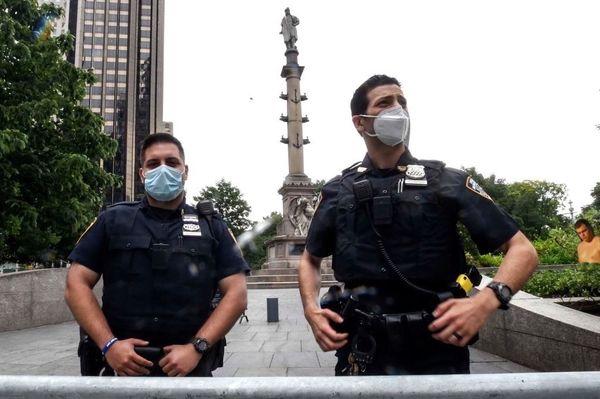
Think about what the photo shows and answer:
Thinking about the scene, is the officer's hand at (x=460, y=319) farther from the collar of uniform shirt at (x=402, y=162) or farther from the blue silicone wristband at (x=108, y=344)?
the blue silicone wristband at (x=108, y=344)

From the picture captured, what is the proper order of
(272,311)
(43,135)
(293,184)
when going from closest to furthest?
(272,311), (43,135), (293,184)

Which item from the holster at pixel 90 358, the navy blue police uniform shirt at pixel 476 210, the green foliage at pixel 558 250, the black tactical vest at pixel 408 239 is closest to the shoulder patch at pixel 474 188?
the navy blue police uniform shirt at pixel 476 210

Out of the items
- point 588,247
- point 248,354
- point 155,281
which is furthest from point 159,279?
point 588,247

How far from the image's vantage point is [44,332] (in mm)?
8875

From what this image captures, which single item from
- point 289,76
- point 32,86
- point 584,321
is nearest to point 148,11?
point 289,76

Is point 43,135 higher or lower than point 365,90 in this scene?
higher

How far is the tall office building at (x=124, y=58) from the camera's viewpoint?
9356 centimetres

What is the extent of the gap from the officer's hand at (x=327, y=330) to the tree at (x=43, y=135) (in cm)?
986

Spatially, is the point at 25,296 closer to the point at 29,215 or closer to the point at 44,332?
the point at 44,332

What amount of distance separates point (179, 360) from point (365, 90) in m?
1.66

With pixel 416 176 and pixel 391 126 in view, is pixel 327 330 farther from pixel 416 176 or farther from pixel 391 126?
pixel 391 126

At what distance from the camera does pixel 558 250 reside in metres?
16.2

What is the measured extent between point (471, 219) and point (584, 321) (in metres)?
3.31

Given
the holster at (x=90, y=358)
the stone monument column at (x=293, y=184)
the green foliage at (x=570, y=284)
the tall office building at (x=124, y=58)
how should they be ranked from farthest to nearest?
1. the tall office building at (x=124, y=58)
2. the stone monument column at (x=293, y=184)
3. the green foliage at (x=570, y=284)
4. the holster at (x=90, y=358)
